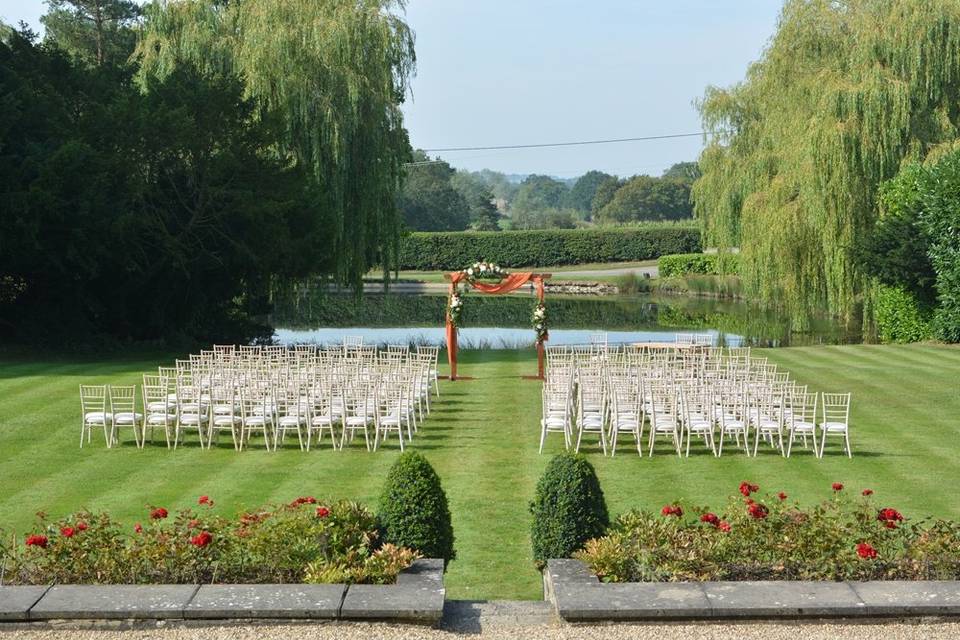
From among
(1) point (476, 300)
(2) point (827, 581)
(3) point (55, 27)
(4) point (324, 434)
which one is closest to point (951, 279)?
(4) point (324, 434)

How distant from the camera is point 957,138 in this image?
3391 centimetres

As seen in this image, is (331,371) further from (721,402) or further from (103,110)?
(103,110)

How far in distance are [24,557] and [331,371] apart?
1115cm

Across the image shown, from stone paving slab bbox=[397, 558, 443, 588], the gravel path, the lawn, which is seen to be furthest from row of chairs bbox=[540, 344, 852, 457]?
the gravel path

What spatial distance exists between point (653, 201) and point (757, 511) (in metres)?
122

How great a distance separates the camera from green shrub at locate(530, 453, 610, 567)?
28.0ft

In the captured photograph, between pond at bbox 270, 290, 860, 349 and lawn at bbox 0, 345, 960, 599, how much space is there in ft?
55.4

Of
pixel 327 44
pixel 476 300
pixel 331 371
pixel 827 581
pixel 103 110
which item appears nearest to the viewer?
pixel 827 581

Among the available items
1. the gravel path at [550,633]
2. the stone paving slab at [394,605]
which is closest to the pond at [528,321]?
the stone paving slab at [394,605]

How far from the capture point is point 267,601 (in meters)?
7.34

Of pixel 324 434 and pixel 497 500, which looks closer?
pixel 497 500

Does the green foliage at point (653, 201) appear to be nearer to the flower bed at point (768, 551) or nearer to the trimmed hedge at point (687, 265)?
the trimmed hedge at point (687, 265)

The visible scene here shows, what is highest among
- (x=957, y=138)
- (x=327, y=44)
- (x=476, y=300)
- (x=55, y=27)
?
(x=55, y=27)

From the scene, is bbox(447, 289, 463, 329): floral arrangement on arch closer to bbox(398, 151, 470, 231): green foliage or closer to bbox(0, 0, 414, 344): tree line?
bbox(0, 0, 414, 344): tree line
